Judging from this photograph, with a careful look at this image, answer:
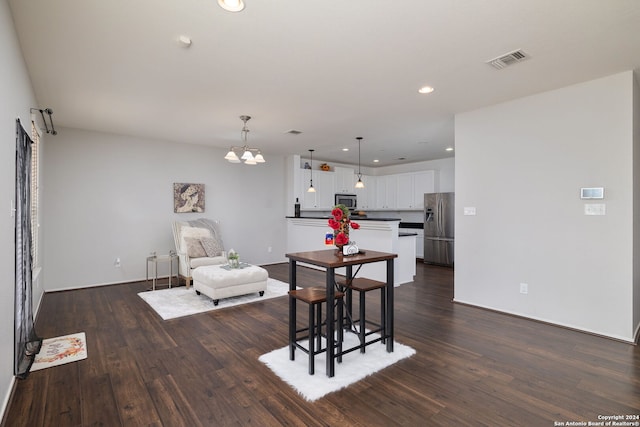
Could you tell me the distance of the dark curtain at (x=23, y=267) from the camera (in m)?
2.51

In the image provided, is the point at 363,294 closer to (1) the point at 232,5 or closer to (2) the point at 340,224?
(2) the point at 340,224

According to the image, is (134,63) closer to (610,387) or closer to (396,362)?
(396,362)

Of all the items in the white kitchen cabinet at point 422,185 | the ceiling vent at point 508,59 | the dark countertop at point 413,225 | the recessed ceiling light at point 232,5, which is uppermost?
the ceiling vent at point 508,59

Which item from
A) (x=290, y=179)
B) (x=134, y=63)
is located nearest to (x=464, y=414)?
(x=134, y=63)

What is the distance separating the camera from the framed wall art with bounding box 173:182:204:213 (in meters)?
6.27

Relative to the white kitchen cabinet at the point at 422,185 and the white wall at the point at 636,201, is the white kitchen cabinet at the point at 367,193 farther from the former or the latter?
the white wall at the point at 636,201

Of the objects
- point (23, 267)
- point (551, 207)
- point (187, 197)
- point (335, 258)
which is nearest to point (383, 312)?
point (335, 258)

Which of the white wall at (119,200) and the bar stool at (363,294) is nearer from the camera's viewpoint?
the bar stool at (363,294)

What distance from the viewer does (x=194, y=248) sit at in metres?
5.44

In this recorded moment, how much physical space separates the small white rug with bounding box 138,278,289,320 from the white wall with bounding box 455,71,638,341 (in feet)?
9.19

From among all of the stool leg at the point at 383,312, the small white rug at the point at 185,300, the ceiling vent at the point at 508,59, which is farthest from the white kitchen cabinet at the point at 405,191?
the stool leg at the point at 383,312

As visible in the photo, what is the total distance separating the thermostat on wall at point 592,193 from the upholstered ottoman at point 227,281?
13.1 feet

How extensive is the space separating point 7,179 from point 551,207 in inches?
194

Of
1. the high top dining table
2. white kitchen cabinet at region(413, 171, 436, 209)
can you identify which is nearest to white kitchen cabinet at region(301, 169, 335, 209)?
white kitchen cabinet at region(413, 171, 436, 209)
